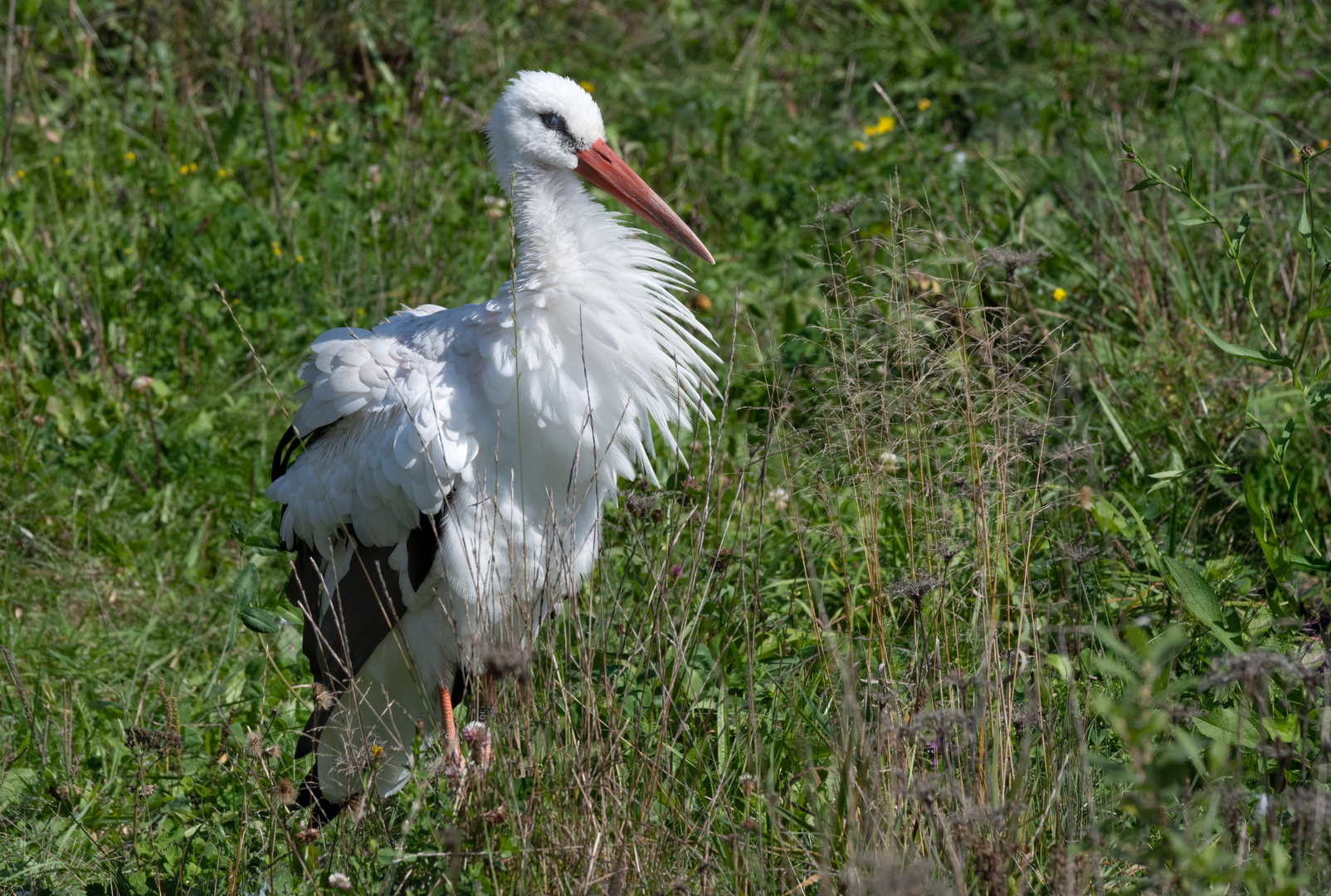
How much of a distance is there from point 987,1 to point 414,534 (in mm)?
5373

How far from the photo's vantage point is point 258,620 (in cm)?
253

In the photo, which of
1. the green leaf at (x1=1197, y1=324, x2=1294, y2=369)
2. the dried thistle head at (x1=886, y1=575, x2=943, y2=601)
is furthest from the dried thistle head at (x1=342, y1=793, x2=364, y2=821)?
the green leaf at (x1=1197, y1=324, x2=1294, y2=369)

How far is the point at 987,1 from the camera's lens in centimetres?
675

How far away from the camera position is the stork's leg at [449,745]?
6.85ft

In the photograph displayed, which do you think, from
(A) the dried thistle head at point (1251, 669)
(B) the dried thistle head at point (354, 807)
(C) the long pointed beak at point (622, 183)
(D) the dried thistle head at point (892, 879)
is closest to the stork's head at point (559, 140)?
(C) the long pointed beak at point (622, 183)

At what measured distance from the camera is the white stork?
8.95 ft

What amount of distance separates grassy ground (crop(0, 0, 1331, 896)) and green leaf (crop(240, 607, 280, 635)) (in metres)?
0.26

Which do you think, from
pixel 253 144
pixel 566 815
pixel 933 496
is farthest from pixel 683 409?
pixel 253 144

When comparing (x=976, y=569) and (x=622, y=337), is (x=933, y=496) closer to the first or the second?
(x=976, y=569)

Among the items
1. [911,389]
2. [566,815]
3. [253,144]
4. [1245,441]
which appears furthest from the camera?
→ [253,144]

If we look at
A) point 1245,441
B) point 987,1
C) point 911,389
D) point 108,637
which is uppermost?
point 987,1

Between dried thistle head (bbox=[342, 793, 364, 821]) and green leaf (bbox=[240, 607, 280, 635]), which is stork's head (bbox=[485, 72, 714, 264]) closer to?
green leaf (bbox=[240, 607, 280, 635])

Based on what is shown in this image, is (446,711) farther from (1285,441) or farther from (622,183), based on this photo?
(1285,441)

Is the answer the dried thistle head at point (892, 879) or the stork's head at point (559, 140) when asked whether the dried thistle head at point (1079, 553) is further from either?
the stork's head at point (559, 140)
